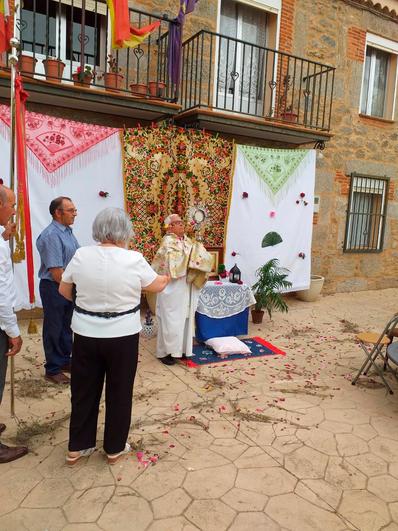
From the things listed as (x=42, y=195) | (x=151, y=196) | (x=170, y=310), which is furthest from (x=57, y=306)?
(x=151, y=196)

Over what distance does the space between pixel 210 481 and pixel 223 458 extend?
0.87 feet

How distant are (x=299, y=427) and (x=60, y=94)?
15.0 feet

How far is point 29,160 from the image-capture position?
509 centimetres

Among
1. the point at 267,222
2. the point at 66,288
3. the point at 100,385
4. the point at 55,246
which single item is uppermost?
the point at 267,222

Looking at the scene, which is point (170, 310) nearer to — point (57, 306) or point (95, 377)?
point (57, 306)

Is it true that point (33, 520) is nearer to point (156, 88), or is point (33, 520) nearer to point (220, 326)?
point (220, 326)

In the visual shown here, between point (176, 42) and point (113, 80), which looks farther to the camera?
point (176, 42)

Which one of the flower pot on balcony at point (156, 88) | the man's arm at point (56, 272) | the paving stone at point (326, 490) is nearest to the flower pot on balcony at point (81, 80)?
the flower pot on balcony at point (156, 88)

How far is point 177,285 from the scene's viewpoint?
4430mm

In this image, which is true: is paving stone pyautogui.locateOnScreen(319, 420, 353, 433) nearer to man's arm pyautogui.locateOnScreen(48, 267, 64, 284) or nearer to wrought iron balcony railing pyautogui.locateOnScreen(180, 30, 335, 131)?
man's arm pyautogui.locateOnScreen(48, 267, 64, 284)

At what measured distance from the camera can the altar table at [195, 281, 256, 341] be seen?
5133mm

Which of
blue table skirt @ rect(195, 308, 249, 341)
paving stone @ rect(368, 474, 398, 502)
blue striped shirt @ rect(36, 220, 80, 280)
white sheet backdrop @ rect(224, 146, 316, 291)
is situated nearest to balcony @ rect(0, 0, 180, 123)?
white sheet backdrop @ rect(224, 146, 316, 291)

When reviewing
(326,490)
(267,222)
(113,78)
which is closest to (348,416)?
(326,490)

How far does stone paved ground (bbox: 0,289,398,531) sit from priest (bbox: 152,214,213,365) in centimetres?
27
